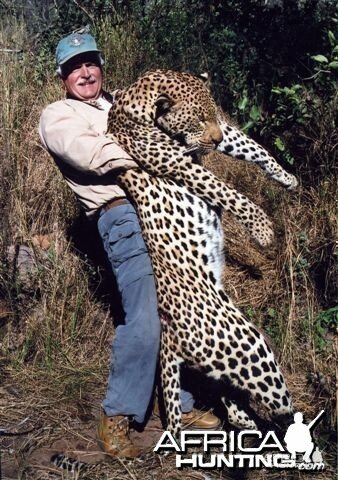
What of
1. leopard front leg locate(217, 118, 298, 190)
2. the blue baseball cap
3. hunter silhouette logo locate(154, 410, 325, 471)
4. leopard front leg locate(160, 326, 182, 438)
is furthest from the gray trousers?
the blue baseball cap

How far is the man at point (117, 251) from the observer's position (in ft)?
12.3

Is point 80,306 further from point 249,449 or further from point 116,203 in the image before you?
point 249,449

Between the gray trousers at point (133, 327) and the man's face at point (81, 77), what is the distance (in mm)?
692

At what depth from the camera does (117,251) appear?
3924mm

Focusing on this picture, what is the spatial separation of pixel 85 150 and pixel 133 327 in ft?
2.86

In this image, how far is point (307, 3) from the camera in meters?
6.04

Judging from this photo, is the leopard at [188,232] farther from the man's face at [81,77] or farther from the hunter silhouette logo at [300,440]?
the man's face at [81,77]

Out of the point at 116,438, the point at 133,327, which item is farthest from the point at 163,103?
the point at 116,438

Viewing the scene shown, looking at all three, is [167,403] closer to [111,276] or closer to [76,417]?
[76,417]

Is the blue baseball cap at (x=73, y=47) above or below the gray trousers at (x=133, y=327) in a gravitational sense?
above

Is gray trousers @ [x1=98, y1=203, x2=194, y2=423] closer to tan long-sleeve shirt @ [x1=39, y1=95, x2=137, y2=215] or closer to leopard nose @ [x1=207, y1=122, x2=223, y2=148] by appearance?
tan long-sleeve shirt @ [x1=39, y1=95, x2=137, y2=215]

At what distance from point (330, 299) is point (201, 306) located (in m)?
1.29

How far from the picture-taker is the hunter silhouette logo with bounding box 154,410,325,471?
3.52 m

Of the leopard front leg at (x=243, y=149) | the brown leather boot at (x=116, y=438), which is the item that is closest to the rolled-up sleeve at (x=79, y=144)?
the leopard front leg at (x=243, y=149)
